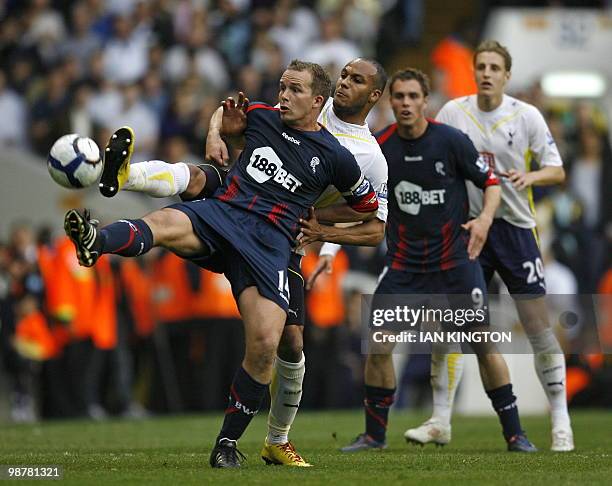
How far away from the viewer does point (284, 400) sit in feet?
28.1

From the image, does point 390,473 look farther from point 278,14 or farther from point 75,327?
point 278,14

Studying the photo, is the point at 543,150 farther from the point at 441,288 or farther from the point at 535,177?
the point at 441,288

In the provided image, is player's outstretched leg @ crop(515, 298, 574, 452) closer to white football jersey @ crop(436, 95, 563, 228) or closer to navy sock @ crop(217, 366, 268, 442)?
white football jersey @ crop(436, 95, 563, 228)

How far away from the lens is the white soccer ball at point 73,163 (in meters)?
7.41

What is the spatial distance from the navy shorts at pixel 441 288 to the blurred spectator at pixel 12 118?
33.3 feet

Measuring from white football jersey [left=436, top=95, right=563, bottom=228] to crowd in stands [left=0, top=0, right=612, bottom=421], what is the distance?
6.49 m

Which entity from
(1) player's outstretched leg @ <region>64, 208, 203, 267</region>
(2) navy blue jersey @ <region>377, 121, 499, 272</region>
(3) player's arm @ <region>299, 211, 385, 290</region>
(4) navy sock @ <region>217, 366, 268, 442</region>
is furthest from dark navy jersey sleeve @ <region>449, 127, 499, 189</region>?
(4) navy sock @ <region>217, 366, 268, 442</region>

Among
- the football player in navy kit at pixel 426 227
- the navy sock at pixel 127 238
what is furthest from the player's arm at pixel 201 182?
the football player in navy kit at pixel 426 227

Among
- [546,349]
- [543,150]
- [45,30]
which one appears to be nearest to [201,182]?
[543,150]

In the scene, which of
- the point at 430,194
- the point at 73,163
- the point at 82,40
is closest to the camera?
the point at 73,163

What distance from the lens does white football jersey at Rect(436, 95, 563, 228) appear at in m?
10.3

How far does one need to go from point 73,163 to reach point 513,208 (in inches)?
162

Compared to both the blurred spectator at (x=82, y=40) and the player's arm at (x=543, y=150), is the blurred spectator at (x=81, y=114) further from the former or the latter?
the player's arm at (x=543, y=150)

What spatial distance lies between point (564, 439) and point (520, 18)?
12.1 meters
